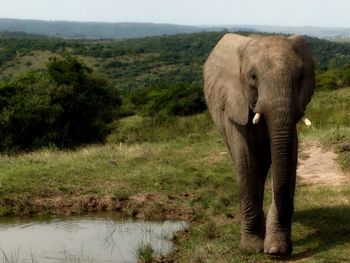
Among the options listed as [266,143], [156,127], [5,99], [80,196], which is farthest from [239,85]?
[5,99]

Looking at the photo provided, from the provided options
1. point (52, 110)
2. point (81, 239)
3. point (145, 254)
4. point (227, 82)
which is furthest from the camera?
point (52, 110)

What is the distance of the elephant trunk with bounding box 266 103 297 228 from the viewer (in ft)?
19.2

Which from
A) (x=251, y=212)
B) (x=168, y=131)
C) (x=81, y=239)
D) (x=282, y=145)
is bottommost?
(x=168, y=131)

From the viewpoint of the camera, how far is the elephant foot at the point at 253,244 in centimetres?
734

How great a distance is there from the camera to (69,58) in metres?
24.1

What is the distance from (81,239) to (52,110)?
1208 cm

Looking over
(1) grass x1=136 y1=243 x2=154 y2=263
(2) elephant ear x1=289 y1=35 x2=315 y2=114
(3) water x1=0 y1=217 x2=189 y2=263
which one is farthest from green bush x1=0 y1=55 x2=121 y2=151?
(2) elephant ear x1=289 y1=35 x2=315 y2=114

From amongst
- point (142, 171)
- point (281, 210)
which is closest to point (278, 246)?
point (281, 210)

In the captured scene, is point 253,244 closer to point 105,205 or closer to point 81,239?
point 81,239

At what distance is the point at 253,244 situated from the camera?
24.2 feet

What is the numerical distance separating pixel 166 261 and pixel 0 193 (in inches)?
178

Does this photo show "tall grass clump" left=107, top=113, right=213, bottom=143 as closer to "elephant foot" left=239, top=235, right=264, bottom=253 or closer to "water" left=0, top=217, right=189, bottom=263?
"water" left=0, top=217, right=189, bottom=263

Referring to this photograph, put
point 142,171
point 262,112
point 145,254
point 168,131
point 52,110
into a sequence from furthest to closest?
point 52,110 < point 168,131 < point 142,171 < point 145,254 < point 262,112

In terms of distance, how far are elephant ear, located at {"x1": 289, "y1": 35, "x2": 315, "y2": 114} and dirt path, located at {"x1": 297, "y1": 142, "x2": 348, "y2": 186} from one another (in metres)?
4.26
